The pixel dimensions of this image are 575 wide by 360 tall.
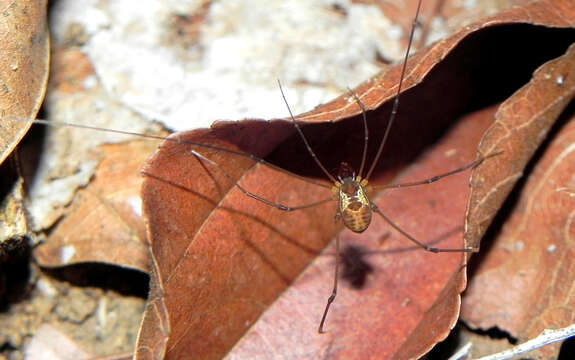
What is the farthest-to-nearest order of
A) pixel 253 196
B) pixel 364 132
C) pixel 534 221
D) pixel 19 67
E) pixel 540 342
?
1. pixel 364 132
2. pixel 534 221
3. pixel 253 196
4. pixel 19 67
5. pixel 540 342

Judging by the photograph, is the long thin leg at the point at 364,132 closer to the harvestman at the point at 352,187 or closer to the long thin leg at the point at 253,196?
the harvestman at the point at 352,187

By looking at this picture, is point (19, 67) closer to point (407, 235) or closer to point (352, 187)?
point (352, 187)

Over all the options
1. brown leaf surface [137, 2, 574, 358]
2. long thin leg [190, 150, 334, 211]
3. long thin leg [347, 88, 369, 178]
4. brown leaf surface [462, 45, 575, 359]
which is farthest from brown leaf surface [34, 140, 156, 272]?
brown leaf surface [462, 45, 575, 359]

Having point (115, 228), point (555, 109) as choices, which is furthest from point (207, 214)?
point (555, 109)

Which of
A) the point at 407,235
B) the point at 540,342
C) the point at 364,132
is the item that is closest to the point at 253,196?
the point at 364,132

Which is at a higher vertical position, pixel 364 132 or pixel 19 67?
pixel 364 132

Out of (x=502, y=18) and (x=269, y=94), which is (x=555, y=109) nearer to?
(x=502, y=18)
